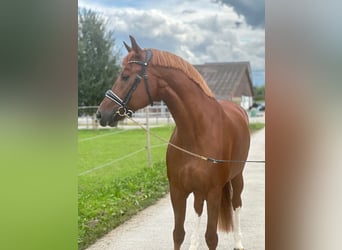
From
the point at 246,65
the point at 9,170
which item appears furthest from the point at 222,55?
the point at 9,170

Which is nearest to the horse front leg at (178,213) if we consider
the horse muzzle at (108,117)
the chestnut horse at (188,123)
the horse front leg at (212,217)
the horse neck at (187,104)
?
the chestnut horse at (188,123)

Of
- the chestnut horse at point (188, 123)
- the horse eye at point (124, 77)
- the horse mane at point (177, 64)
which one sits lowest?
the chestnut horse at point (188, 123)

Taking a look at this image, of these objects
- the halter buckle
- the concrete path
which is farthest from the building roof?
the halter buckle

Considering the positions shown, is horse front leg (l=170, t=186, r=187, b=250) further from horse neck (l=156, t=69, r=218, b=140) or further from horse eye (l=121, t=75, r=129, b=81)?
horse eye (l=121, t=75, r=129, b=81)

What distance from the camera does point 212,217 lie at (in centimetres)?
161

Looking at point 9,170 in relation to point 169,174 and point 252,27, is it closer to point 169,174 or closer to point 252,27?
point 169,174

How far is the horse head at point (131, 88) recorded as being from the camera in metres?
1.57

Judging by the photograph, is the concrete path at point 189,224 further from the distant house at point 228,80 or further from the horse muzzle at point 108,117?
the horse muzzle at point 108,117

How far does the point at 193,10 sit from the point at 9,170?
3.16ft

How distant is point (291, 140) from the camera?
1.46 m

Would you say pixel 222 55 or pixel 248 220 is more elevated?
pixel 222 55

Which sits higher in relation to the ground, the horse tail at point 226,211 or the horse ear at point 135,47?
the horse ear at point 135,47

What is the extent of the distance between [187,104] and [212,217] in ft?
1.47

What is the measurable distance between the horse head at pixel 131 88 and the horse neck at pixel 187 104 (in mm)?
66
